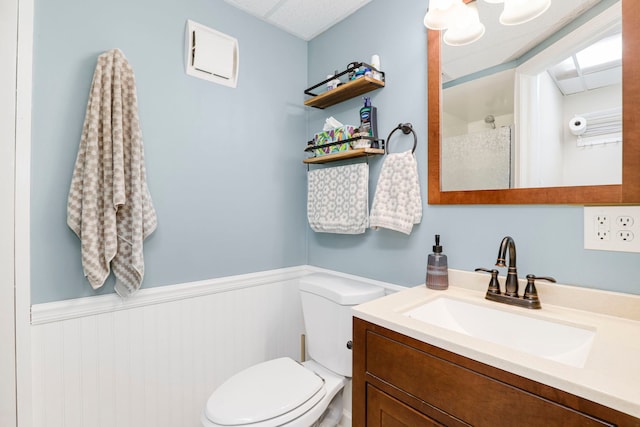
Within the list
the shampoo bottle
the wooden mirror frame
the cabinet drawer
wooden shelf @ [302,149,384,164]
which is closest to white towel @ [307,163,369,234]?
wooden shelf @ [302,149,384,164]

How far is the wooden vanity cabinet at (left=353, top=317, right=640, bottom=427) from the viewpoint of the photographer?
58cm

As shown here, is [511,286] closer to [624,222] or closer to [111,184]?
[624,222]

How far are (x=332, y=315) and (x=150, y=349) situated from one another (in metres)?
0.84

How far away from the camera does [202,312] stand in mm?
1502

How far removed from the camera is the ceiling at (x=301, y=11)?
1.58 meters

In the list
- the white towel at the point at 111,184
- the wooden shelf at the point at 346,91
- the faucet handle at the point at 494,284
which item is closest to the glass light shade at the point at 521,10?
the wooden shelf at the point at 346,91

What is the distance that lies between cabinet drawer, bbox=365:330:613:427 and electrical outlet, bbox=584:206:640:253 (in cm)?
58

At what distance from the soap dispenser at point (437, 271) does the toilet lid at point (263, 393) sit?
64 centimetres

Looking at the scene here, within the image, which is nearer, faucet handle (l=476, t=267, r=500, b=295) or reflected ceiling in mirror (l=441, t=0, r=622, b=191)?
reflected ceiling in mirror (l=441, t=0, r=622, b=191)

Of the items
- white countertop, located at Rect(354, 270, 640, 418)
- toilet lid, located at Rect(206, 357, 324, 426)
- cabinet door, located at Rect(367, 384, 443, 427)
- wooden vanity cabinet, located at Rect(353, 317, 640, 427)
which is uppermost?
white countertop, located at Rect(354, 270, 640, 418)

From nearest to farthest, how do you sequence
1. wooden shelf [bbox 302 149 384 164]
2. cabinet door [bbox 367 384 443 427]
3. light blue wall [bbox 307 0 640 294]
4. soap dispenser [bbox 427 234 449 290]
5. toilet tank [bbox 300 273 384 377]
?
cabinet door [bbox 367 384 443 427] < light blue wall [bbox 307 0 640 294] < soap dispenser [bbox 427 234 449 290] < toilet tank [bbox 300 273 384 377] < wooden shelf [bbox 302 149 384 164]

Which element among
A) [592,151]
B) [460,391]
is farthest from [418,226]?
[460,391]

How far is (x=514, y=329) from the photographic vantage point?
955mm

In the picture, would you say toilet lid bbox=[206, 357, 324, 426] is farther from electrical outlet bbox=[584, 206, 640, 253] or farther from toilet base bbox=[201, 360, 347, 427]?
electrical outlet bbox=[584, 206, 640, 253]
